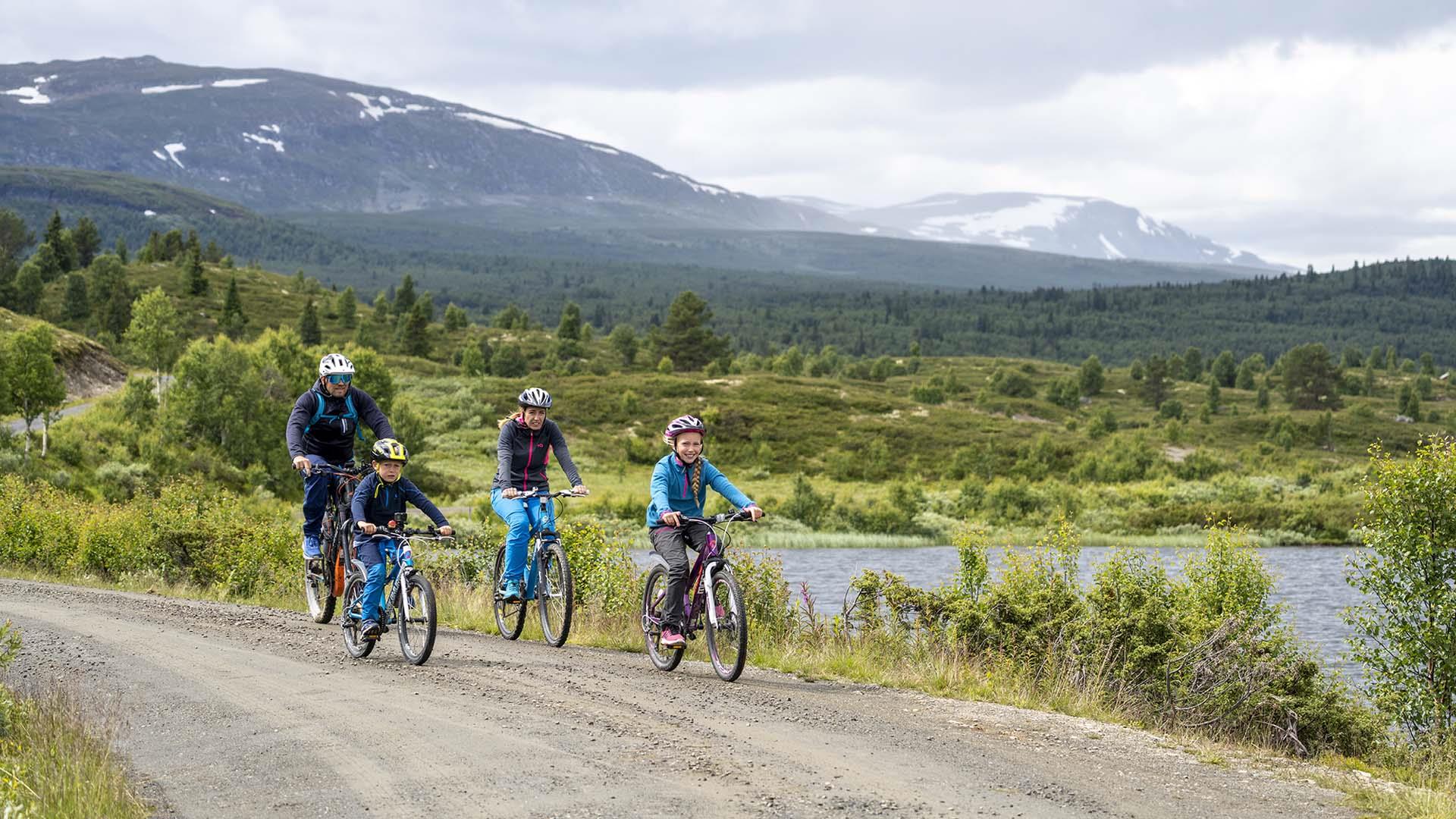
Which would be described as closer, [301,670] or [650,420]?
[301,670]

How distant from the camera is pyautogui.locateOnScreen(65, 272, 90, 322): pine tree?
124m

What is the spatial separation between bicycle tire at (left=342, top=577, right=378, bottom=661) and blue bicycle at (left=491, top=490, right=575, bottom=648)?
178cm

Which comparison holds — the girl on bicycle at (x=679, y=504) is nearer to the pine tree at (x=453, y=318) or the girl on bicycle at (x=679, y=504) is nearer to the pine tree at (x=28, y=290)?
the pine tree at (x=28, y=290)

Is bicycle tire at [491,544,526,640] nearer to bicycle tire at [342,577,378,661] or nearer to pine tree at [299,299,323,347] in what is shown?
bicycle tire at [342,577,378,661]

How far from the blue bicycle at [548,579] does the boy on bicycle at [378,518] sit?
1132mm

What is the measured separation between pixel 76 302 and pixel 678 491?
423 feet

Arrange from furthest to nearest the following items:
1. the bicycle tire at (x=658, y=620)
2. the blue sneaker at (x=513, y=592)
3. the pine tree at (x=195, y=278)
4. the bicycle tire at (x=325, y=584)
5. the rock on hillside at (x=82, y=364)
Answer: the pine tree at (x=195, y=278) < the rock on hillside at (x=82, y=364) < the bicycle tire at (x=325, y=584) < the blue sneaker at (x=513, y=592) < the bicycle tire at (x=658, y=620)

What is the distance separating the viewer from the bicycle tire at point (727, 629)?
1195cm

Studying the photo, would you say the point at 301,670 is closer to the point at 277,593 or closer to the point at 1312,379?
the point at 277,593

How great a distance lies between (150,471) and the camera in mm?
53406

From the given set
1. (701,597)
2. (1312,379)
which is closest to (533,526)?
(701,597)

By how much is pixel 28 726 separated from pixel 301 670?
3.03 m

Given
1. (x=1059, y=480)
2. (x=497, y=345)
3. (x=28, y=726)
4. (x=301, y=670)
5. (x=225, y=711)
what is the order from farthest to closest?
(x=497, y=345)
(x=1059, y=480)
(x=301, y=670)
(x=225, y=711)
(x=28, y=726)

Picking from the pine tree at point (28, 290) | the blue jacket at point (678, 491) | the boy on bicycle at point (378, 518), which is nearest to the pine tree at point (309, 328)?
the pine tree at point (28, 290)
